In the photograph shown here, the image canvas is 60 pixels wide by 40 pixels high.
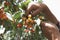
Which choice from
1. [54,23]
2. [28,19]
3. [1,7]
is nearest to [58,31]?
[54,23]

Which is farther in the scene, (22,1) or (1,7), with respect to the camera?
(22,1)

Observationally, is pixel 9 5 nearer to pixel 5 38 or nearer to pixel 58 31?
pixel 5 38

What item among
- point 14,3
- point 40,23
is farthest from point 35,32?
point 14,3

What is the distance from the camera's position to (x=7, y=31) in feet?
2.08

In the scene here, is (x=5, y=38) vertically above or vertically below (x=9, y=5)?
below

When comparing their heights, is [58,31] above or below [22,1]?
below

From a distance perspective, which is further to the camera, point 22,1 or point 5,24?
point 22,1

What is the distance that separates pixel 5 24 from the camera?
2.04ft

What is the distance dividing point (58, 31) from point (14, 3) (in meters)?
0.22

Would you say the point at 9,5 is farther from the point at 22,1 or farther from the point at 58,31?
the point at 58,31

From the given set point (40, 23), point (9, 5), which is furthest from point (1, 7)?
point (40, 23)

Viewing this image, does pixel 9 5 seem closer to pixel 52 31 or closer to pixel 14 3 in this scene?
pixel 14 3

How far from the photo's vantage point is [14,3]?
0.70 m

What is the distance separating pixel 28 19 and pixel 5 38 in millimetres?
115
